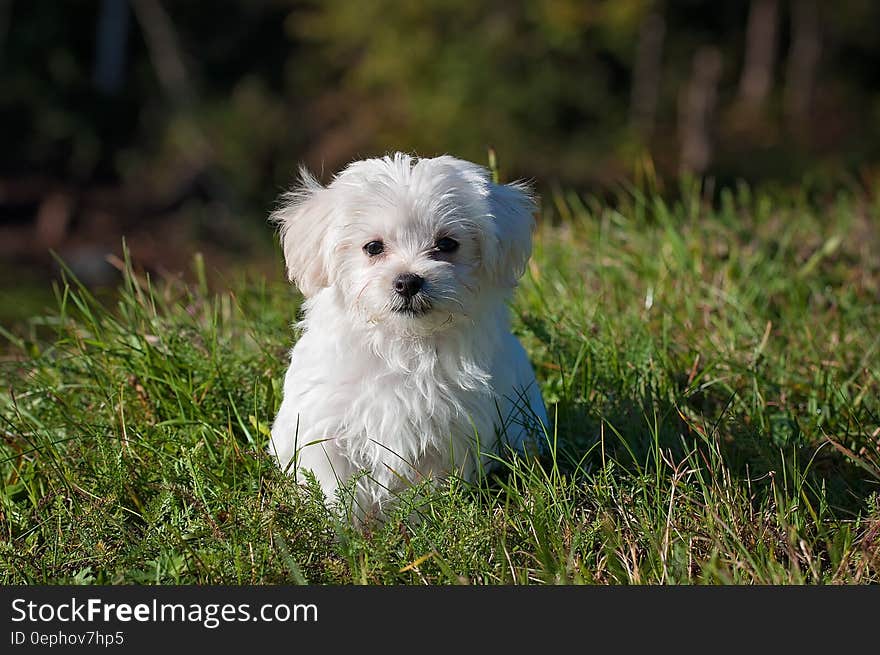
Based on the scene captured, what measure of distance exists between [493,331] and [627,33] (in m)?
11.4

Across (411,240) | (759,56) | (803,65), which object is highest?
(759,56)

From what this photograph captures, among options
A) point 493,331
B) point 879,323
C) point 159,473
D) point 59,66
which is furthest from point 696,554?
point 59,66

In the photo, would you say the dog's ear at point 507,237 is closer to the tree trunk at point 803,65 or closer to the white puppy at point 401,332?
the white puppy at point 401,332

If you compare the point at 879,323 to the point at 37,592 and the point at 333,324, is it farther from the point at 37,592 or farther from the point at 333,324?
the point at 37,592

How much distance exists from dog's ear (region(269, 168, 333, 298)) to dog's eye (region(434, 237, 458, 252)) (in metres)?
0.37

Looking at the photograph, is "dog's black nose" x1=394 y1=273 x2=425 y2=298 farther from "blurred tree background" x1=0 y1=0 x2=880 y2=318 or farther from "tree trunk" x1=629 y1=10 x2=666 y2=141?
"tree trunk" x1=629 y1=10 x2=666 y2=141

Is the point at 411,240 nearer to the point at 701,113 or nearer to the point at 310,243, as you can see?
the point at 310,243

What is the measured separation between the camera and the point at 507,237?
10.8 feet

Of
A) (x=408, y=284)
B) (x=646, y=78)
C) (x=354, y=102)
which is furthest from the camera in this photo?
(x=354, y=102)

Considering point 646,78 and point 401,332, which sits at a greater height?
point 646,78

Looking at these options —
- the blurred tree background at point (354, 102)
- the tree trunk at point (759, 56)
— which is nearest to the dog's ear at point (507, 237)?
the blurred tree background at point (354, 102)

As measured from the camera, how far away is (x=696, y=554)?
2.98 m

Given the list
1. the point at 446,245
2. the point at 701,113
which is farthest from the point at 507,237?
the point at 701,113

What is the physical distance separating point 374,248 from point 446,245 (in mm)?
241
